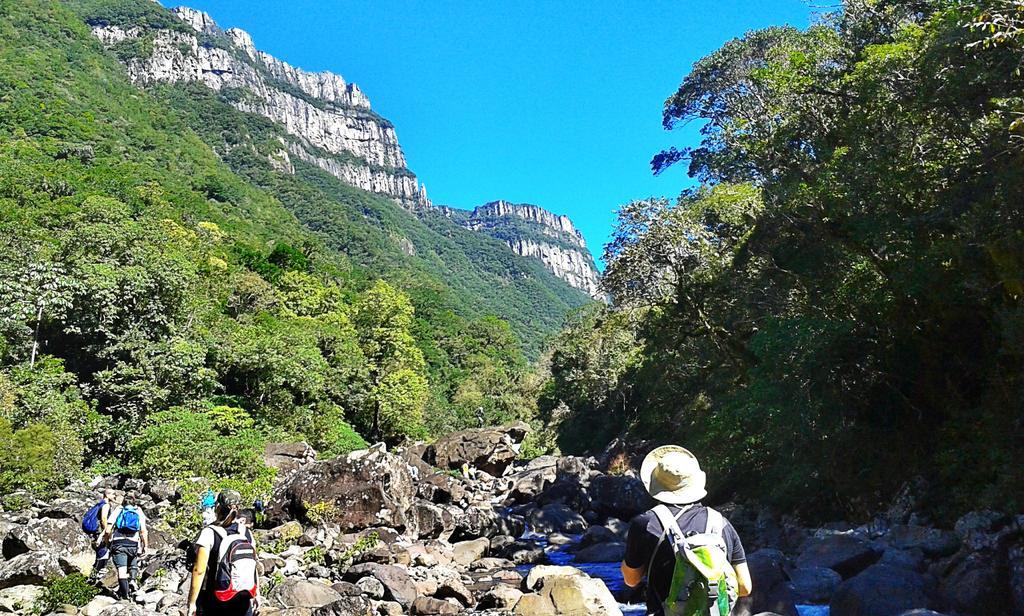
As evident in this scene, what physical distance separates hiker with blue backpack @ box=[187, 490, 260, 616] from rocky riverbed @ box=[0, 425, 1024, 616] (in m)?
3.24

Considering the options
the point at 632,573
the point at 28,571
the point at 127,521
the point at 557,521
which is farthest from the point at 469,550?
the point at 632,573

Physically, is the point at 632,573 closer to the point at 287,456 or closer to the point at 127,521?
the point at 127,521

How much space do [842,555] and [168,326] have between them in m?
23.7

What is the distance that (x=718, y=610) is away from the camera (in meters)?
3.34

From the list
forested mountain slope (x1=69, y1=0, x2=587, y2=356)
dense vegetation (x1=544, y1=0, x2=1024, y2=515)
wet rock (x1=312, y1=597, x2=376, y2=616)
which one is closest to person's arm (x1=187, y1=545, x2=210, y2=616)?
wet rock (x1=312, y1=597, x2=376, y2=616)

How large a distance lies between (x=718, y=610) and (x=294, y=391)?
30.3 m

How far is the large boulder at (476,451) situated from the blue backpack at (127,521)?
26.4 metres

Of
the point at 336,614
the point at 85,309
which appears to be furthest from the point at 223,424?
the point at 336,614

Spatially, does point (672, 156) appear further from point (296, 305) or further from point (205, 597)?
point (205, 597)

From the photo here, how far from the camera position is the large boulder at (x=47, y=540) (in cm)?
1184

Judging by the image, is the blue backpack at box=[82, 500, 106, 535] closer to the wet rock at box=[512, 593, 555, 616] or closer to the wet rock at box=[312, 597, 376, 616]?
the wet rock at box=[312, 597, 376, 616]

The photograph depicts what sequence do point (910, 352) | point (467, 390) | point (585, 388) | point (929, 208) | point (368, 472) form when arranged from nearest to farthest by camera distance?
point (929, 208)
point (910, 352)
point (368, 472)
point (585, 388)
point (467, 390)

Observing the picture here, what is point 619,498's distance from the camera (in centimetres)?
2361

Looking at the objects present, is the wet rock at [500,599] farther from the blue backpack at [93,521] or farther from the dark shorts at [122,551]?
the blue backpack at [93,521]
